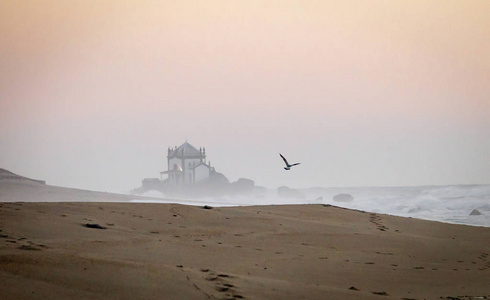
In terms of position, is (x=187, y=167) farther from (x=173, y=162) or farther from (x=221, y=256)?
(x=221, y=256)

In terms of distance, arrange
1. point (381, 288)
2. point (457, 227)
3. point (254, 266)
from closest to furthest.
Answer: point (381, 288), point (254, 266), point (457, 227)

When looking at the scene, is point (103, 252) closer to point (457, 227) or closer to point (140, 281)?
point (140, 281)

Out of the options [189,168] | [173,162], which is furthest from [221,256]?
[173,162]

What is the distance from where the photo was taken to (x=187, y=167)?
65250 millimetres

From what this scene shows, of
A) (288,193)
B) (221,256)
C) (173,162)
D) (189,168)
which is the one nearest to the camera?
(221,256)

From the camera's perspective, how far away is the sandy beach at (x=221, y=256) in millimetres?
4168

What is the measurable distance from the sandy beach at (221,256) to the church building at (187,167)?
55.2 m

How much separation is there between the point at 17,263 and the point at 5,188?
83.0ft

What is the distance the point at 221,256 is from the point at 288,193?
75303mm

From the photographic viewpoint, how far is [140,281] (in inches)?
166

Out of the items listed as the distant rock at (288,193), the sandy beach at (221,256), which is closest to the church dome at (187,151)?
the distant rock at (288,193)

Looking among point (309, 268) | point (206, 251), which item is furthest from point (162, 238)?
point (309, 268)

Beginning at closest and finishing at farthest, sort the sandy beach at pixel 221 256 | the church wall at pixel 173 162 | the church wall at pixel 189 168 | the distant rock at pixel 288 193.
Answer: the sandy beach at pixel 221 256 → the church wall at pixel 189 168 → the church wall at pixel 173 162 → the distant rock at pixel 288 193

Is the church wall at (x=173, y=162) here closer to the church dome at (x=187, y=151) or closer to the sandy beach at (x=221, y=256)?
the church dome at (x=187, y=151)
